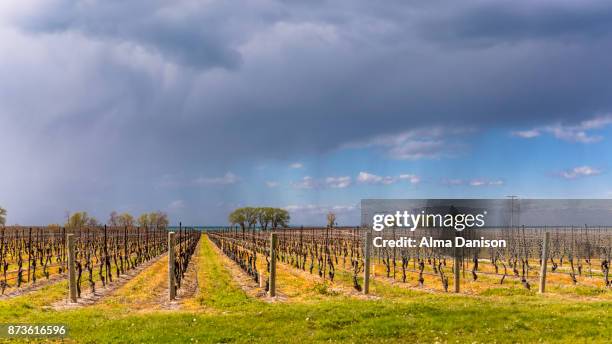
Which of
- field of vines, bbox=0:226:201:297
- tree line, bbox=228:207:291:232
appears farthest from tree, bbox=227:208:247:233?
field of vines, bbox=0:226:201:297

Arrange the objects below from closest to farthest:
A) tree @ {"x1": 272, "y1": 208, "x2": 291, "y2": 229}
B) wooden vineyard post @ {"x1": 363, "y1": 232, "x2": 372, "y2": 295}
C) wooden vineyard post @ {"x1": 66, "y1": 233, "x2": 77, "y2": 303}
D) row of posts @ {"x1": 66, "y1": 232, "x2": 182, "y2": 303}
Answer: row of posts @ {"x1": 66, "y1": 232, "x2": 182, "y2": 303} → wooden vineyard post @ {"x1": 66, "y1": 233, "x2": 77, "y2": 303} → wooden vineyard post @ {"x1": 363, "y1": 232, "x2": 372, "y2": 295} → tree @ {"x1": 272, "y1": 208, "x2": 291, "y2": 229}

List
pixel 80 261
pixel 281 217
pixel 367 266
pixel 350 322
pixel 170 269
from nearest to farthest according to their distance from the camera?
pixel 350 322 → pixel 170 269 → pixel 367 266 → pixel 80 261 → pixel 281 217

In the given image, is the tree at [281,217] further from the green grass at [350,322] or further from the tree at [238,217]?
the green grass at [350,322]

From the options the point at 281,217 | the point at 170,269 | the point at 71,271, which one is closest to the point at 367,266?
the point at 170,269

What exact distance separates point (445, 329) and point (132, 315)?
7.33 meters

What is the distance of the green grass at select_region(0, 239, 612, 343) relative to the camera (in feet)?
31.1

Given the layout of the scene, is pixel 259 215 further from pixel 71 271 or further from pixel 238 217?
pixel 71 271

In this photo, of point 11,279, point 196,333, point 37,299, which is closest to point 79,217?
point 11,279

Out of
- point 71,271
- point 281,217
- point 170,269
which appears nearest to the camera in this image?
point 170,269

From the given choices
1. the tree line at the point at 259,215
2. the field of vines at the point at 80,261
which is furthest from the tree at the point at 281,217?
the field of vines at the point at 80,261

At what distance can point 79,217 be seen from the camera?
12269 centimetres

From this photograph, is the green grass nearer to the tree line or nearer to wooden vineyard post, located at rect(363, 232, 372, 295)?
wooden vineyard post, located at rect(363, 232, 372, 295)

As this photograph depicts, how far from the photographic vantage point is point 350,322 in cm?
1052

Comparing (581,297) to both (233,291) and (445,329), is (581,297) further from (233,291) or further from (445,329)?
(233,291)
